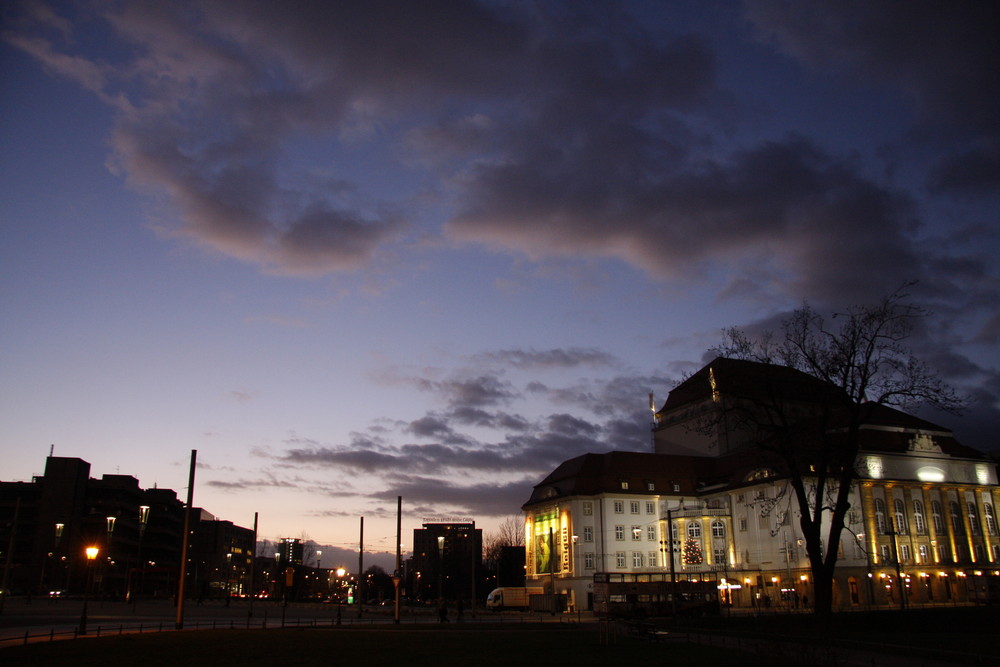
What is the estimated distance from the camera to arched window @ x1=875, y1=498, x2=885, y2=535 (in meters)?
88.0

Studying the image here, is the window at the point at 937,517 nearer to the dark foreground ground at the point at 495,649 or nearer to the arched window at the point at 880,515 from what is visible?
the arched window at the point at 880,515

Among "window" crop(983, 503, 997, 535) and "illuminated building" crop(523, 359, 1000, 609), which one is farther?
"window" crop(983, 503, 997, 535)

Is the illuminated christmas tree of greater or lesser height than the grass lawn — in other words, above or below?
above

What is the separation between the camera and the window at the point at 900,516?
89438mm

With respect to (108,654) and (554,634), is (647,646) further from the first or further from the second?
(108,654)

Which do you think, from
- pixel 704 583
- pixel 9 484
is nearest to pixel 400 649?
pixel 704 583

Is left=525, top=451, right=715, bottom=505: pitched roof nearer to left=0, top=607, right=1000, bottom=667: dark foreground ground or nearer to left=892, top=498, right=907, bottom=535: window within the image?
left=892, top=498, right=907, bottom=535: window

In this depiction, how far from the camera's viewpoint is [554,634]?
4281 centimetres

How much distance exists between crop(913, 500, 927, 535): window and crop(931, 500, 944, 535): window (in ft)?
4.61

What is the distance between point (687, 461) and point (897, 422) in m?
27.9

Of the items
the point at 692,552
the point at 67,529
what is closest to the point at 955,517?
the point at 692,552

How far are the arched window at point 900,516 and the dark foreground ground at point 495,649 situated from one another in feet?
156

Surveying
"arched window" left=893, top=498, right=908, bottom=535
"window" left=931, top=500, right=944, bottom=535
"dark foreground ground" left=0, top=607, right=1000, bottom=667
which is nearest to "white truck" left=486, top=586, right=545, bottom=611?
"arched window" left=893, top=498, right=908, bottom=535

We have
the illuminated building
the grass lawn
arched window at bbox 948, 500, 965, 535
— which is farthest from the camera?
arched window at bbox 948, 500, 965, 535
